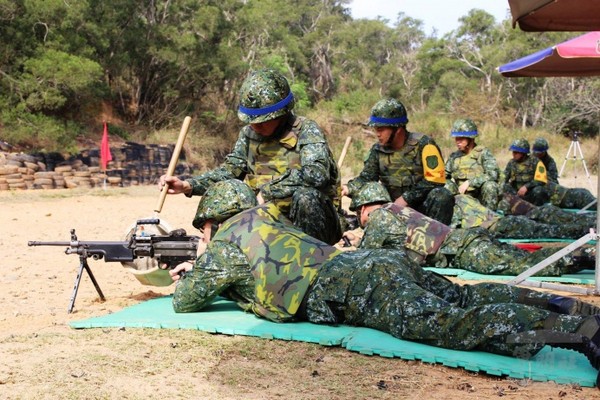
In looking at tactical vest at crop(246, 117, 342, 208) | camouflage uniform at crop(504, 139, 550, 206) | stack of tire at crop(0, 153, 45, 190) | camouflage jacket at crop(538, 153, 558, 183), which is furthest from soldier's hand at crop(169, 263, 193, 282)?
stack of tire at crop(0, 153, 45, 190)

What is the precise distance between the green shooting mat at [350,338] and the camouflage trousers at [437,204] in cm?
353

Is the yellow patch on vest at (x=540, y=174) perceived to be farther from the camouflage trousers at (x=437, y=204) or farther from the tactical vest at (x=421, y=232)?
the tactical vest at (x=421, y=232)

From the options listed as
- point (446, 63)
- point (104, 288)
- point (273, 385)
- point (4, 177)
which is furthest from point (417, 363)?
point (446, 63)

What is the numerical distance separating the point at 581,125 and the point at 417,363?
31500 millimetres

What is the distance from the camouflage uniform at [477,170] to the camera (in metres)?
11.9

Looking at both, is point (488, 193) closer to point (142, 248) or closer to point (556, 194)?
point (556, 194)

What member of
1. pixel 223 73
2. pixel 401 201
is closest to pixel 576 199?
pixel 401 201

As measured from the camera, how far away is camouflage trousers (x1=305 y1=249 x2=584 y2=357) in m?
4.11

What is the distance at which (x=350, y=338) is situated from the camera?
185 inches

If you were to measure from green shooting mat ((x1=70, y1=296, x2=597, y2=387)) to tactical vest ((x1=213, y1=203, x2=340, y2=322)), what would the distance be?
0.46 feet

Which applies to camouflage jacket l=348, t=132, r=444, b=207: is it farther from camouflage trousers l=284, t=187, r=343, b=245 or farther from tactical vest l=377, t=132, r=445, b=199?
camouflage trousers l=284, t=187, r=343, b=245

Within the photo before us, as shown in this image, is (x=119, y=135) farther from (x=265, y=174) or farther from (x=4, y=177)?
(x=265, y=174)

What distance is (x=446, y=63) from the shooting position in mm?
43062

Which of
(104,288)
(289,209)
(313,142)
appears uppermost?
(313,142)
